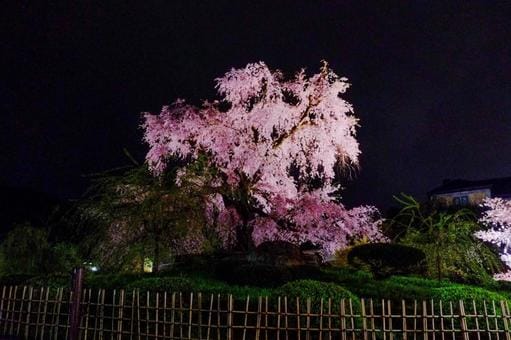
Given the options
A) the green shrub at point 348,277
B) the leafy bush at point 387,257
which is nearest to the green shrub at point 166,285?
the green shrub at point 348,277

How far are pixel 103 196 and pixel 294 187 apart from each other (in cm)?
708

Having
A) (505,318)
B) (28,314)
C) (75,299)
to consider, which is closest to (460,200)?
(505,318)

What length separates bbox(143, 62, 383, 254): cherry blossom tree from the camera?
57.3 ft

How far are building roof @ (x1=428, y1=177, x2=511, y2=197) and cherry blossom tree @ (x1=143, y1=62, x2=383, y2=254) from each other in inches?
1210

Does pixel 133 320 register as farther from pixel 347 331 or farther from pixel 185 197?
pixel 185 197

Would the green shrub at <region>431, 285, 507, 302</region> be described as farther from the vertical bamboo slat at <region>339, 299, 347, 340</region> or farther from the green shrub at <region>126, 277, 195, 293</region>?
the green shrub at <region>126, 277, 195, 293</region>

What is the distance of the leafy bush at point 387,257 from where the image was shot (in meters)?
14.3

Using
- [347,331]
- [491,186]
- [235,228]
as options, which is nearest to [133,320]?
[347,331]

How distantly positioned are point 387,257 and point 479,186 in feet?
116

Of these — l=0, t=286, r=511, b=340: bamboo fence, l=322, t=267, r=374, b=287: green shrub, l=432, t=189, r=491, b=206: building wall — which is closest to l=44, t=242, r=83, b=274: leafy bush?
l=322, t=267, r=374, b=287: green shrub

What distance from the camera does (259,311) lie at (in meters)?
7.86

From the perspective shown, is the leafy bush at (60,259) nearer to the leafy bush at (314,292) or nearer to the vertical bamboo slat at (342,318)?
the leafy bush at (314,292)

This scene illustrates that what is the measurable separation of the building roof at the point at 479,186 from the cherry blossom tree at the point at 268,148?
3073cm

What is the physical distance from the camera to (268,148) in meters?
17.5
